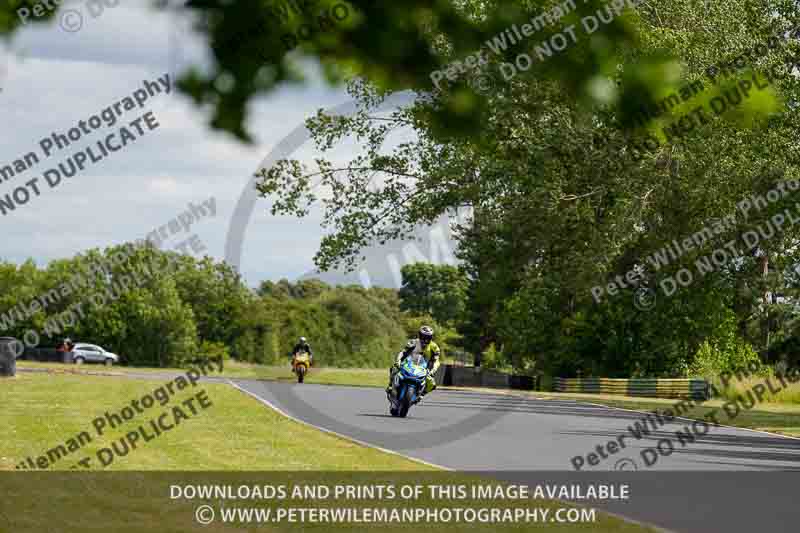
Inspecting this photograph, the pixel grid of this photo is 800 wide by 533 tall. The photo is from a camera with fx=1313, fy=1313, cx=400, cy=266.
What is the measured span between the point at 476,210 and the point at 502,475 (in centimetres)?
3022

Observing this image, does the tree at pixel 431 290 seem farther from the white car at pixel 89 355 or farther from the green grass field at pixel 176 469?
the green grass field at pixel 176 469

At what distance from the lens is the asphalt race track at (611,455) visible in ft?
38.6

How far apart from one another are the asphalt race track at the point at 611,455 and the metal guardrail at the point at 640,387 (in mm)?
10984

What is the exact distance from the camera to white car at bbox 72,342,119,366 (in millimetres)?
82731

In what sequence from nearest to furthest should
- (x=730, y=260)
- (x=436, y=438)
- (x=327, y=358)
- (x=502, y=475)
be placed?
(x=502, y=475) → (x=436, y=438) → (x=730, y=260) → (x=327, y=358)

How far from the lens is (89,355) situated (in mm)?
83750

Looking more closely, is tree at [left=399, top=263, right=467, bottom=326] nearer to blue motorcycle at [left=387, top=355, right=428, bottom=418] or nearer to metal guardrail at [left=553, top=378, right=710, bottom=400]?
metal guardrail at [left=553, top=378, right=710, bottom=400]

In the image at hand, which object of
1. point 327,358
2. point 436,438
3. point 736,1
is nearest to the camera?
point 436,438

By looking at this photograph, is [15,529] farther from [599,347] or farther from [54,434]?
[599,347]

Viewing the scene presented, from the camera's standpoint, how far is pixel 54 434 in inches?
700

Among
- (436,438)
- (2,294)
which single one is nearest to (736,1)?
(436,438)

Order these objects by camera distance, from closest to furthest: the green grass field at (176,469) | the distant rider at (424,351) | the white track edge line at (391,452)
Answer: the green grass field at (176,469) < the white track edge line at (391,452) < the distant rider at (424,351)

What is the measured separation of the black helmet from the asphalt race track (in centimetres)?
142

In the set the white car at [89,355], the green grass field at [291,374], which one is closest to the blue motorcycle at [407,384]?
the green grass field at [291,374]
